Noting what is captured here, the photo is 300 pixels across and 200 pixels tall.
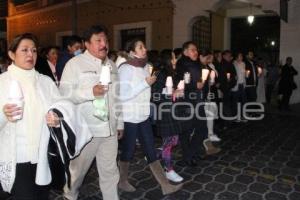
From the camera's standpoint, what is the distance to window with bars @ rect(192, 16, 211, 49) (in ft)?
48.7

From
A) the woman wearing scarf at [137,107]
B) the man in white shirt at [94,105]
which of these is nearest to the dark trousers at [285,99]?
the woman wearing scarf at [137,107]

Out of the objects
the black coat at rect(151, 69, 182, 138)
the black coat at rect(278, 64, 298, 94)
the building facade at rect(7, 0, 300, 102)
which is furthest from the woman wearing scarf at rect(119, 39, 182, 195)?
the building facade at rect(7, 0, 300, 102)

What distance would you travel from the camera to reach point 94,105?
3398mm

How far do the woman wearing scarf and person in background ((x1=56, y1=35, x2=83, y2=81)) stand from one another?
5.38ft

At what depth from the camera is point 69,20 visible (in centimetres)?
1978

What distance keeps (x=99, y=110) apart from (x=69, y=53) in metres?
2.75

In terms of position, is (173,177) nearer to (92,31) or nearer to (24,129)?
(92,31)

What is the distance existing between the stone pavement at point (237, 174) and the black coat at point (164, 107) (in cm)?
77

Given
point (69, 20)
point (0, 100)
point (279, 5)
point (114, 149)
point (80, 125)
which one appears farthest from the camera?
point (69, 20)

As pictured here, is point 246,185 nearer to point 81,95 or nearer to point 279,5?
point 81,95

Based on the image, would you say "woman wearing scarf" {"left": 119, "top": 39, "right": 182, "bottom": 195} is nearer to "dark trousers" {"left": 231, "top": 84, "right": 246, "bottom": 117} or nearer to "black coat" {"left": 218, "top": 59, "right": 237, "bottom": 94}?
"black coat" {"left": 218, "top": 59, "right": 237, "bottom": 94}

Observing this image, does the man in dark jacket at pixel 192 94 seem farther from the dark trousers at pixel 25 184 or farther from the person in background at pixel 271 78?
the person in background at pixel 271 78

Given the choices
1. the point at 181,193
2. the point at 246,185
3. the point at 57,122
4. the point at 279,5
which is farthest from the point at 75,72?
the point at 279,5

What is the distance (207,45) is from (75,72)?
12.7 meters
